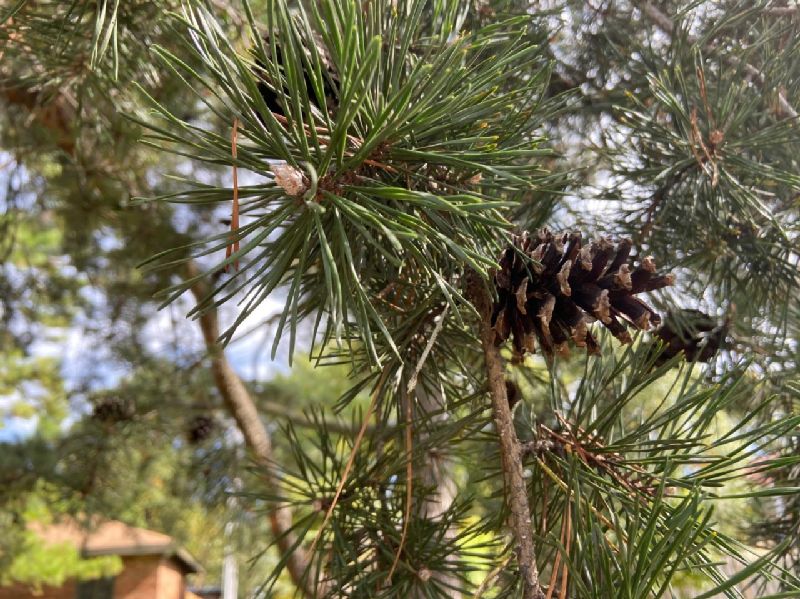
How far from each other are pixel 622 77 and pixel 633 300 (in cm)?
53

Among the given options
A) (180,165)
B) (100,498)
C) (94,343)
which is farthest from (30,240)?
(100,498)

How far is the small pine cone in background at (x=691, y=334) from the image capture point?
0.77 metres

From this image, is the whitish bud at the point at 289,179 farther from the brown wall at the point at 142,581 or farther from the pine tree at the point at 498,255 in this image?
the brown wall at the point at 142,581

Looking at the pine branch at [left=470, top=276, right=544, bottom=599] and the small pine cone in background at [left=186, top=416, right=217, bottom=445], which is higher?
the small pine cone in background at [left=186, top=416, right=217, bottom=445]

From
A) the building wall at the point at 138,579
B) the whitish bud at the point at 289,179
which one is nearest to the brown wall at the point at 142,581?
the building wall at the point at 138,579

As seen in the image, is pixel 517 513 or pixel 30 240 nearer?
pixel 517 513

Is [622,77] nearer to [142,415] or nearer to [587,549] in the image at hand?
[587,549]

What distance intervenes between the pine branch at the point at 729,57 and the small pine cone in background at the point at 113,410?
65.8 inches

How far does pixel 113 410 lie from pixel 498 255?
5.62ft

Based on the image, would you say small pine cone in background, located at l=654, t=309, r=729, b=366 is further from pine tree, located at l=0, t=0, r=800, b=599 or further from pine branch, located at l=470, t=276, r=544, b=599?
pine branch, located at l=470, t=276, r=544, b=599

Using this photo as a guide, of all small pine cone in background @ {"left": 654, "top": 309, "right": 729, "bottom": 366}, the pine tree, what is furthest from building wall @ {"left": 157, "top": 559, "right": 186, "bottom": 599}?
small pine cone in background @ {"left": 654, "top": 309, "right": 729, "bottom": 366}

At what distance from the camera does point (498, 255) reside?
1.86 ft

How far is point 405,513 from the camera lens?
65cm

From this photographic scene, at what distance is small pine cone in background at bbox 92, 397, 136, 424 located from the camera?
79.4 inches
